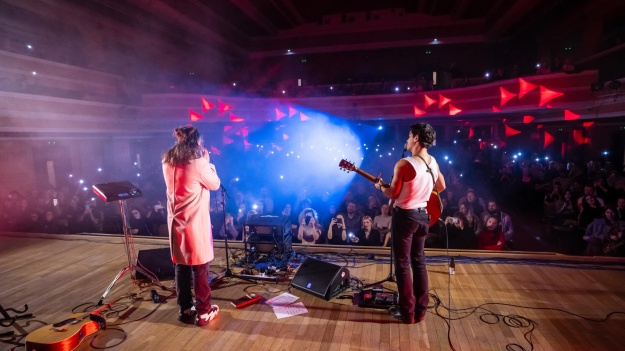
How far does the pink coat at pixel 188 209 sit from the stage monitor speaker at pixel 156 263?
1.15 meters

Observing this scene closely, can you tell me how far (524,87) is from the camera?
9625 mm

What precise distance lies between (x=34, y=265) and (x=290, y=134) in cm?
1252

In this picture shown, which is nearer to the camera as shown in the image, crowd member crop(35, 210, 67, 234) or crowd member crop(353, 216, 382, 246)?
crowd member crop(353, 216, 382, 246)

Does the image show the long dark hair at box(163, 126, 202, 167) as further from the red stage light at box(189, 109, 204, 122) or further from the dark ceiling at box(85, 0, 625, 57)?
the dark ceiling at box(85, 0, 625, 57)

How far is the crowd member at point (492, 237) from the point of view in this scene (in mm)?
4699

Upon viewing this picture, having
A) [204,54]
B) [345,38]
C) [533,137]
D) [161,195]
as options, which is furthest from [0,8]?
[533,137]

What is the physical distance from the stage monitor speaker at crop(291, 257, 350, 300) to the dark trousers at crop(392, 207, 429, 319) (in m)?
0.66

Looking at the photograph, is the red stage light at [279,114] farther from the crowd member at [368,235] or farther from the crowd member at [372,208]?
the crowd member at [368,235]

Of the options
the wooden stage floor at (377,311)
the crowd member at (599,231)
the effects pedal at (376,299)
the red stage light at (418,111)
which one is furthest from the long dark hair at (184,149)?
the red stage light at (418,111)

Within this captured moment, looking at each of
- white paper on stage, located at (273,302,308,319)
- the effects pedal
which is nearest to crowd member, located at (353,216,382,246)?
the effects pedal

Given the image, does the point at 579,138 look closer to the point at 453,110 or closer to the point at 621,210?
the point at 453,110

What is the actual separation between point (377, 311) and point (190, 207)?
1.77 m

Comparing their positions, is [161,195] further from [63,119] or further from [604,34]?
[604,34]

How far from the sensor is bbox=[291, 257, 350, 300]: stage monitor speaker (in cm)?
317
